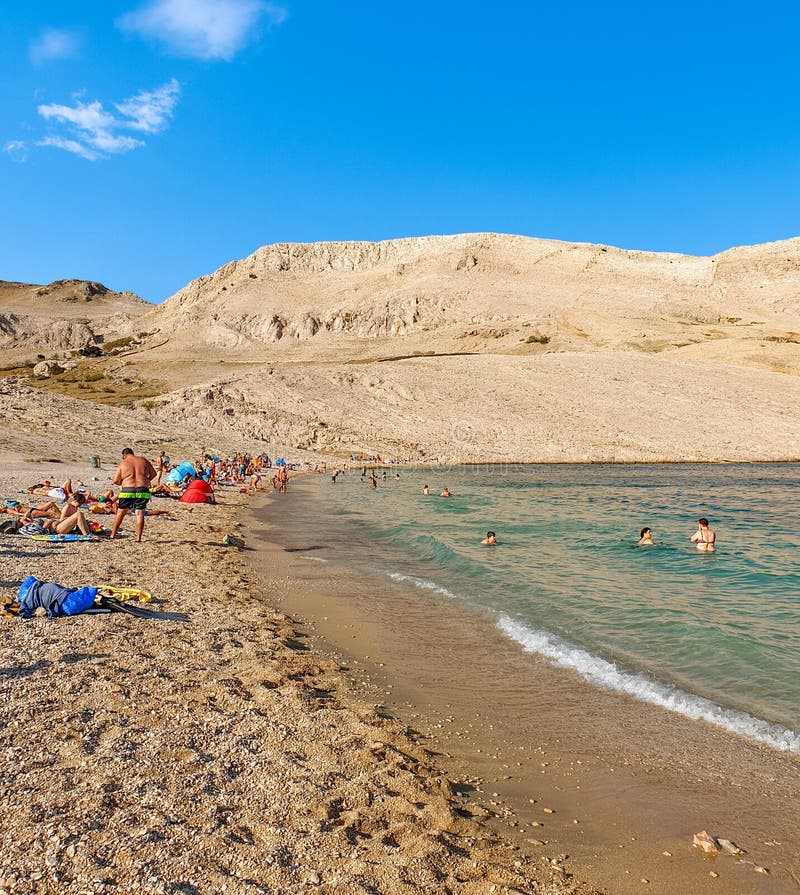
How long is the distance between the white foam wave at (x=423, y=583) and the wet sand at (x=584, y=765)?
2.19m

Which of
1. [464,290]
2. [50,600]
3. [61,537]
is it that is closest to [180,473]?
[61,537]

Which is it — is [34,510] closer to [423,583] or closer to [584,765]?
[423,583]

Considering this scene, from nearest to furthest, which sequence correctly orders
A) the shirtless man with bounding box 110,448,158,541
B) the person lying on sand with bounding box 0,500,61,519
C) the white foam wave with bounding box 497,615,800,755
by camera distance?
1. the white foam wave with bounding box 497,615,800,755
2. the shirtless man with bounding box 110,448,158,541
3. the person lying on sand with bounding box 0,500,61,519

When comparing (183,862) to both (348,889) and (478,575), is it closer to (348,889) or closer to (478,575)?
(348,889)

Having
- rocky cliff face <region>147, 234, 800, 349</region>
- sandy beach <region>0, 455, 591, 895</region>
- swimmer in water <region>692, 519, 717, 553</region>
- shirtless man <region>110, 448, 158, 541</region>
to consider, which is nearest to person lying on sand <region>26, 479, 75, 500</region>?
shirtless man <region>110, 448, 158, 541</region>

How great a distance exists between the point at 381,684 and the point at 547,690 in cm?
169

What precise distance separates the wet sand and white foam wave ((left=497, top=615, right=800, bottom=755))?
6.7 inches

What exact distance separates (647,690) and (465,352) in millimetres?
69321

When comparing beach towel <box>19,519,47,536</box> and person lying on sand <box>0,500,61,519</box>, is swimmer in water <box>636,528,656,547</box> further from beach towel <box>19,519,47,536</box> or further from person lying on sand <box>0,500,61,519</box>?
person lying on sand <box>0,500,61,519</box>

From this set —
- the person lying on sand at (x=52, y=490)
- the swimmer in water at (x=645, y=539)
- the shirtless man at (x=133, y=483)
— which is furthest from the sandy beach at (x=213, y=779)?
the swimmer in water at (x=645, y=539)

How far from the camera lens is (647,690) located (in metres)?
6.61

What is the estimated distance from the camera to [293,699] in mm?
5707

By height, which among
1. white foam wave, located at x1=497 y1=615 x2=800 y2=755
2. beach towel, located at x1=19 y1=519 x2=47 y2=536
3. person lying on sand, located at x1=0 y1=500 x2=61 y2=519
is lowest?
white foam wave, located at x1=497 y1=615 x2=800 y2=755

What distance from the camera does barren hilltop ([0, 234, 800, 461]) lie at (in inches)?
1905
